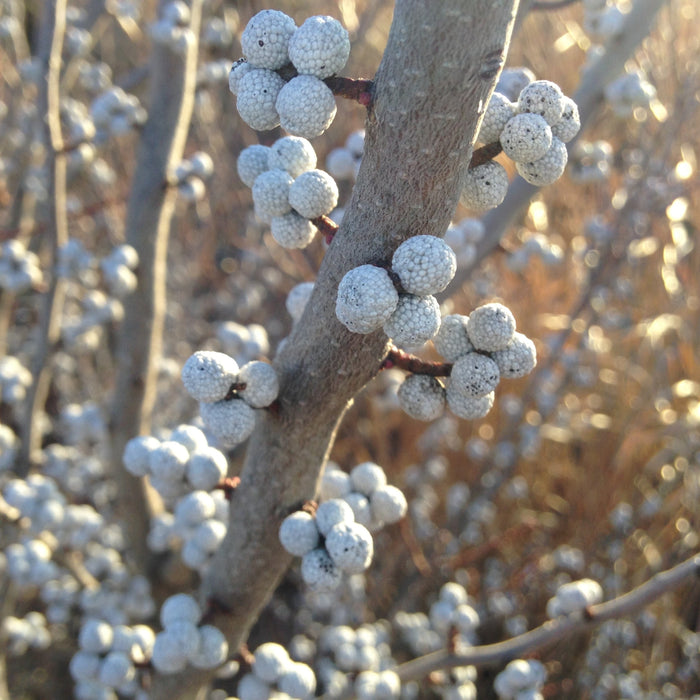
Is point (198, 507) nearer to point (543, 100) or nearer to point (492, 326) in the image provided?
point (492, 326)

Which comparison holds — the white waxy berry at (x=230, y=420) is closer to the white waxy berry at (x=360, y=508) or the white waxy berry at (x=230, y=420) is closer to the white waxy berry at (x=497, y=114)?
the white waxy berry at (x=360, y=508)

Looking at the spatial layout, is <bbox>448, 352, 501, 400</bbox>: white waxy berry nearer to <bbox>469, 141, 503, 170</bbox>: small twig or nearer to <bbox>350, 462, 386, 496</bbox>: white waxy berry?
<bbox>469, 141, 503, 170</bbox>: small twig

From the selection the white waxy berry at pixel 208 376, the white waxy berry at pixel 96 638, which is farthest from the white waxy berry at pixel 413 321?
the white waxy berry at pixel 96 638

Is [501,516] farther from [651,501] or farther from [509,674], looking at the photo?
[509,674]

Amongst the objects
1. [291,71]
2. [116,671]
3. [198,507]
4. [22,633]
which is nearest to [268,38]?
[291,71]

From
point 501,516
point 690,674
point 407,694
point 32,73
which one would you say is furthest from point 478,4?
point 501,516

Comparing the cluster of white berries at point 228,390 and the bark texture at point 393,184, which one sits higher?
the bark texture at point 393,184
